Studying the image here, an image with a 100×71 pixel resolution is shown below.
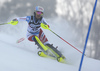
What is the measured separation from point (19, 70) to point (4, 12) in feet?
63.9

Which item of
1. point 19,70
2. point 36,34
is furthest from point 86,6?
point 19,70

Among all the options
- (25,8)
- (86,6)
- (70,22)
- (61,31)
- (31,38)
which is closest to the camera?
(31,38)

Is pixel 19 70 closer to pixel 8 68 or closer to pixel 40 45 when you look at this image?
pixel 8 68

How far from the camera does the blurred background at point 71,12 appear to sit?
19547 mm

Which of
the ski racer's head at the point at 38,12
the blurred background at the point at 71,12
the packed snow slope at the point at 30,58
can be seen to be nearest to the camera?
the packed snow slope at the point at 30,58

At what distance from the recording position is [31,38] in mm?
5680

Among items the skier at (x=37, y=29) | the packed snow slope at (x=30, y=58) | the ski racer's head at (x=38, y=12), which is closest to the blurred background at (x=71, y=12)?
the packed snow slope at (x=30, y=58)

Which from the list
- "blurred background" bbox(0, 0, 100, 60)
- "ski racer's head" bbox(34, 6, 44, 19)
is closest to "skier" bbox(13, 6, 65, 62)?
"ski racer's head" bbox(34, 6, 44, 19)

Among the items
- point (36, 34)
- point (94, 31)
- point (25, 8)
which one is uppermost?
point (25, 8)

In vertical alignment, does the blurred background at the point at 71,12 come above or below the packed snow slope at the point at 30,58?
above

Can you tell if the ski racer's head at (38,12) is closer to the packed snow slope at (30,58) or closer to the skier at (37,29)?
the skier at (37,29)

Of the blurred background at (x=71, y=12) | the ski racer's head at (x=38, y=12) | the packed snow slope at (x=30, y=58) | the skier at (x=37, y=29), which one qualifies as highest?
the blurred background at (x=71, y=12)

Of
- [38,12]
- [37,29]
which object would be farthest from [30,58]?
[37,29]

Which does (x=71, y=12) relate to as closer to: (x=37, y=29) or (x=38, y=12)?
(x=37, y=29)
